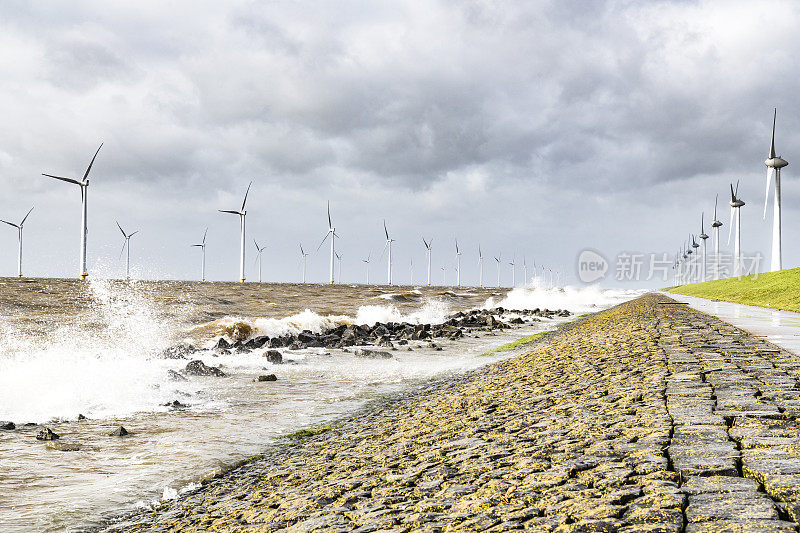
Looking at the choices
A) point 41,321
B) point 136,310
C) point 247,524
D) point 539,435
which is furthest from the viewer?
point 136,310

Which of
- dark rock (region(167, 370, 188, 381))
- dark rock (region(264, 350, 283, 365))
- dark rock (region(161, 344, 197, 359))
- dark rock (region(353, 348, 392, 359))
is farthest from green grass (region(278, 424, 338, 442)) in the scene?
dark rock (region(161, 344, 197, 359))

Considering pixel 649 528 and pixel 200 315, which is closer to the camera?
pixel 649 528

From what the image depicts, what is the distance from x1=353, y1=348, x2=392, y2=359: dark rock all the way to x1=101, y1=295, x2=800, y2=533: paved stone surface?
10576mm

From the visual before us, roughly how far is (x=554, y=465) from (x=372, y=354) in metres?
16.8

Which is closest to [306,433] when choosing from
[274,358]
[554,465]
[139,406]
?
[139,406]

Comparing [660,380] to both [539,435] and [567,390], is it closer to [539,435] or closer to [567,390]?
[567,390]

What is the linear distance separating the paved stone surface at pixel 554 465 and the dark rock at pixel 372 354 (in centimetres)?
1058

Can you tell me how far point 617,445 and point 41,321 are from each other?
118 feet

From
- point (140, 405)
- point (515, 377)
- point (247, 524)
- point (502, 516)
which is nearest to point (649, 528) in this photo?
point (502, 516)

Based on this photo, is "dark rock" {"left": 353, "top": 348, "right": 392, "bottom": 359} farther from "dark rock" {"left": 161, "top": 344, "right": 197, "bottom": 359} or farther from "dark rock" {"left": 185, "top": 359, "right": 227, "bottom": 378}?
"dark rock" {"left": 161, "top": 344, "right": 197, "bottom": 359}

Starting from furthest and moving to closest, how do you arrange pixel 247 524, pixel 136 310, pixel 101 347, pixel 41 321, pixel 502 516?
1. pixel 136 310
2. pixel 41 321
3. pixel 101 347
4. pixel 247 524
5. pixel 502 516

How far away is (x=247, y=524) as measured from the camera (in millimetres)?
5359

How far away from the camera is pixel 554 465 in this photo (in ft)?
17.1

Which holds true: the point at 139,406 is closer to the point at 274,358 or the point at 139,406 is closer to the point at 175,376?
the point at 175,376
